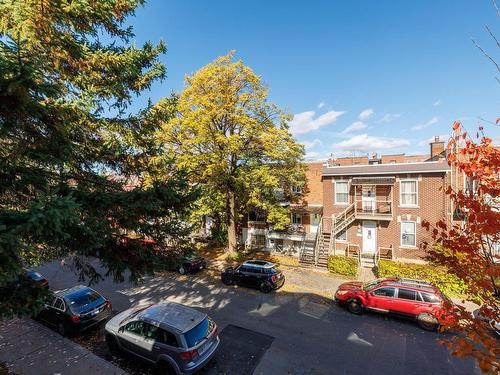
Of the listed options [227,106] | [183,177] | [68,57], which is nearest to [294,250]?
[227,106]

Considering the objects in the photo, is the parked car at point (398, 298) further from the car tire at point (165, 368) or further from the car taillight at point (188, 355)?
the car tire at point (165, 368)

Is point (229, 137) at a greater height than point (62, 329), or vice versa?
point (229, 137)

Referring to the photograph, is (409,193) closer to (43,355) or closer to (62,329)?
(62,329)

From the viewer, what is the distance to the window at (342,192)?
23.4 m

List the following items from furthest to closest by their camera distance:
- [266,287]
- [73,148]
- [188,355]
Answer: [266,287]
[188,355]
[73,148]

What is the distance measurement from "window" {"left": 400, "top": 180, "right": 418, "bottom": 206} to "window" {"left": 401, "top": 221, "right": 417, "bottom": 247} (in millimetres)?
1498

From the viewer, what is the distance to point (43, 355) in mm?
10391

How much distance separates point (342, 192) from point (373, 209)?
273 cm

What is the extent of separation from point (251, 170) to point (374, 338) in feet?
39.9

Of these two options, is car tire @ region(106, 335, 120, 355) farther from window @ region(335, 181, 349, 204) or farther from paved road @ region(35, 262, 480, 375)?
window @ region(335, 181, 349, 204)

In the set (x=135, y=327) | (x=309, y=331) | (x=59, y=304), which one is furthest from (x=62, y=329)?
(x=309, y=331)

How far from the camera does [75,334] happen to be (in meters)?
11.7

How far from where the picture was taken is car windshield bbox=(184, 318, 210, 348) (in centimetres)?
892

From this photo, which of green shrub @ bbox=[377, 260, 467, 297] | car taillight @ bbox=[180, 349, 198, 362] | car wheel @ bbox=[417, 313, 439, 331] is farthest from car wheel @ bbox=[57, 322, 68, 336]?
green shrub @ bbox=[377, 260, 467, 297]
